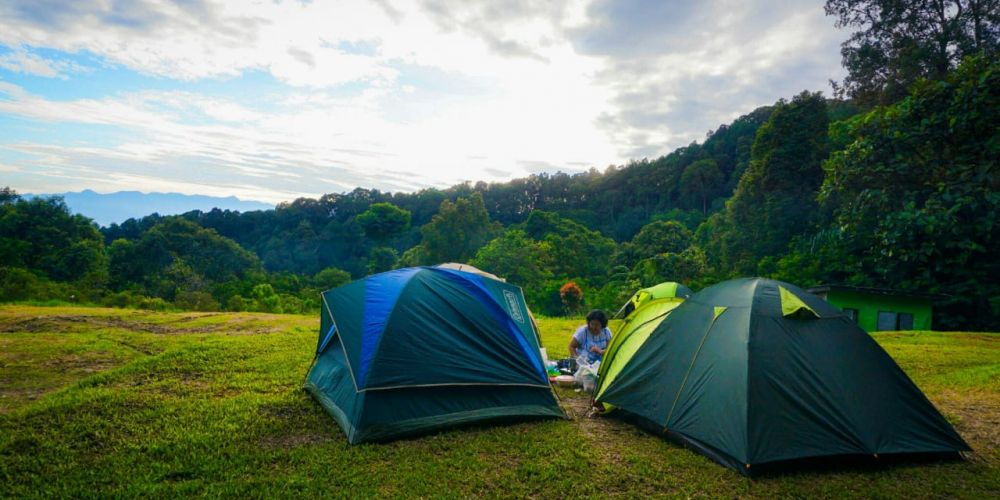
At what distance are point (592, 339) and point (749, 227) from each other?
2818 cm

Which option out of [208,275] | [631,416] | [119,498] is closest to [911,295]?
[631,416]

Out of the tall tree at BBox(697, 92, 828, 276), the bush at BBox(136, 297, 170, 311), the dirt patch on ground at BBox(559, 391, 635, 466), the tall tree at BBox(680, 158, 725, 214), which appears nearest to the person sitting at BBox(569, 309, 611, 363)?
the dirt patch on ground at BBox(559, 391, 635, 466)

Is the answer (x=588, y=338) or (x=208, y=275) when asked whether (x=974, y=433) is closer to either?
(x=588, y=338)

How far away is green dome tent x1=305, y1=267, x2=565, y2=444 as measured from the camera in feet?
17.9

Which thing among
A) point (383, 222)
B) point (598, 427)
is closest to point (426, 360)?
point (598, 427)

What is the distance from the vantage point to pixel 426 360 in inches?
225

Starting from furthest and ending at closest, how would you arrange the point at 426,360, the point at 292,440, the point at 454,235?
the point at 454,235
the point at 426,360
the point at 292,440

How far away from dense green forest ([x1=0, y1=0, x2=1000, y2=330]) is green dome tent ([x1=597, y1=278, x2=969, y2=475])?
544 inches

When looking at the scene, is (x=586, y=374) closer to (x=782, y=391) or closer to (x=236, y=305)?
(x=782, y=391)

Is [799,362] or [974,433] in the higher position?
[799,362]

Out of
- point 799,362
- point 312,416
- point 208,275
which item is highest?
point 799,362

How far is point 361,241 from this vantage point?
61.1 meters

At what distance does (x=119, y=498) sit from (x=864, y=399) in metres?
6.53

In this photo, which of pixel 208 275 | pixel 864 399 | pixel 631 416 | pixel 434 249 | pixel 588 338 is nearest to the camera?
pixel 864 399
